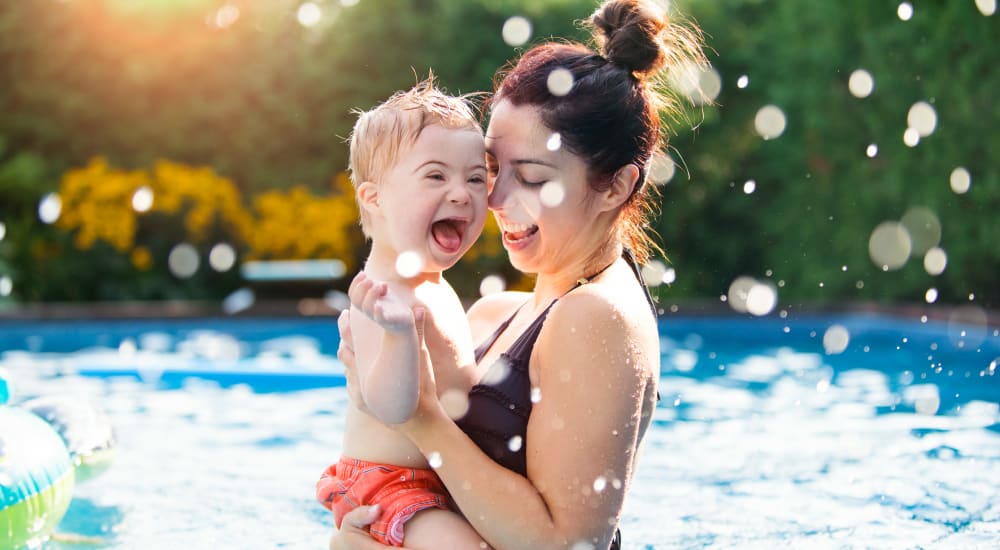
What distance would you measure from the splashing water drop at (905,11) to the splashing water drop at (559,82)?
958 cm

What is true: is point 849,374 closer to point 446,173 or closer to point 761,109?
point 761,109

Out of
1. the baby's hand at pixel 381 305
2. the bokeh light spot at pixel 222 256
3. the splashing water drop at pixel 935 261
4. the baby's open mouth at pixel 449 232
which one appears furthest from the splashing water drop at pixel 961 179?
the baby's hand at pixel 381 305

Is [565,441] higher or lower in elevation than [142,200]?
lower

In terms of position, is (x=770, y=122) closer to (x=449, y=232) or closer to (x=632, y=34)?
(x=632, y=34)

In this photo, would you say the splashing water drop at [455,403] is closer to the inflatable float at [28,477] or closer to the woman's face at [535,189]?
the woman's face at [535,189]

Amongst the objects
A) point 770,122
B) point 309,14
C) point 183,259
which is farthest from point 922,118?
point 183,259

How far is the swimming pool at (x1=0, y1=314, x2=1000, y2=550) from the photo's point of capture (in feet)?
14.9

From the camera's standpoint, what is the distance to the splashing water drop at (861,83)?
1162 cm

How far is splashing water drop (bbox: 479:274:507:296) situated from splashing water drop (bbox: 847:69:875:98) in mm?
4571

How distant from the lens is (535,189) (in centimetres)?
246

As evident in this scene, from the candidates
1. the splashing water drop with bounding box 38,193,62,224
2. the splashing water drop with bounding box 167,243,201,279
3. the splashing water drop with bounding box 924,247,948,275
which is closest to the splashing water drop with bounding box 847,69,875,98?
the splashing water drop with bounding box 924,247,948,275

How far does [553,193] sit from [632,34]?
0.44 metres

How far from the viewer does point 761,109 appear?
13.9 metres

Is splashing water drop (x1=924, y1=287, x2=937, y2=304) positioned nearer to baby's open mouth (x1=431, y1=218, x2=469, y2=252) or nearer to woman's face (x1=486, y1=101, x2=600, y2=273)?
woman's face (x1=486, y1=101, x2=600, y2=273)
